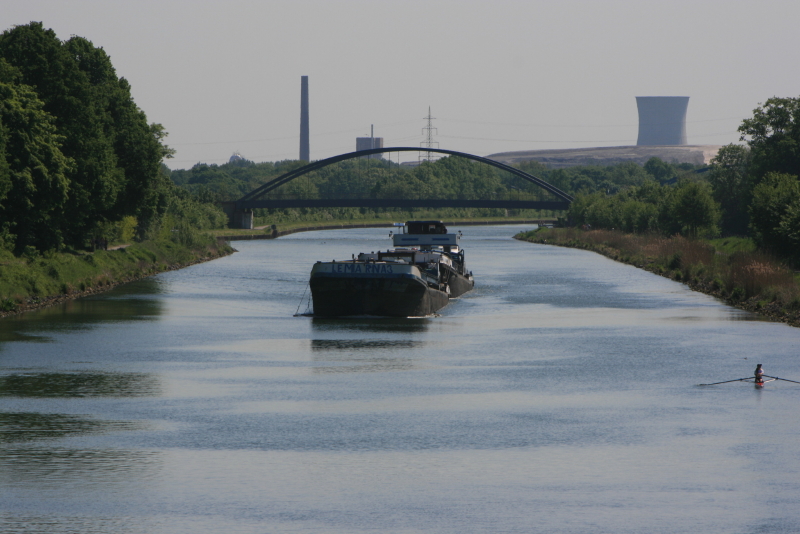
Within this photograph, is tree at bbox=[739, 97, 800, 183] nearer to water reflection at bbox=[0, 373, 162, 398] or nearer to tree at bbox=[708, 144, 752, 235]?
tree at bbox=[708, 144, 752, 235]

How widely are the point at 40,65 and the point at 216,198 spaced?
9635 centimetres

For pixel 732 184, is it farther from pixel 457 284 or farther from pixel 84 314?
pixel 84 314

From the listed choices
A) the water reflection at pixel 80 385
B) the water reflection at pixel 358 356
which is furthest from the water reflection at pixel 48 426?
the water reflection at pixel 358 356

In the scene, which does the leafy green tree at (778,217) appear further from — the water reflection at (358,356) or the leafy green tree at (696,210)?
the water reflection at (358,356)

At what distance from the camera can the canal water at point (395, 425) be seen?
54.1 ft

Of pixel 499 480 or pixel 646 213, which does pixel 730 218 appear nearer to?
pixel 646 213

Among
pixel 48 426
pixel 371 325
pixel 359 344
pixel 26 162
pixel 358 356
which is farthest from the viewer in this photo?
pixel 26 162

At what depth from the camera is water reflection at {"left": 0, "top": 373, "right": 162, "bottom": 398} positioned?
26.4m

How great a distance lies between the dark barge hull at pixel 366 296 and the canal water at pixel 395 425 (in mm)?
803

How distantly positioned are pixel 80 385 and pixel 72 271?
28.3 metres

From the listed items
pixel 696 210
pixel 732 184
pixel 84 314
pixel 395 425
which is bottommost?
pixel 395 425

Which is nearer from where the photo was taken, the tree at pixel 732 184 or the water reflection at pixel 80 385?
the water reflection at pixel 80 385

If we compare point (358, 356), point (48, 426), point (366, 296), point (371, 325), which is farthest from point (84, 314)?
point (48, 426)

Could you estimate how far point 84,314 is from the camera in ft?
147
